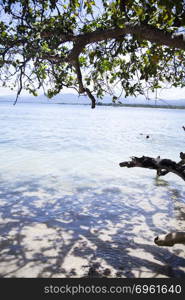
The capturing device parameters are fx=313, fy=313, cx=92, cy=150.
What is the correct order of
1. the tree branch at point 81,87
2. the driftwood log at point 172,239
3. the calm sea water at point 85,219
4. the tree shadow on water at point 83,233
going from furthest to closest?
the tree branch at point 81,87 < the calm sea water at point 85,219 < the tree shadow on water at point 83,233 < the driftwood log at point 172,239

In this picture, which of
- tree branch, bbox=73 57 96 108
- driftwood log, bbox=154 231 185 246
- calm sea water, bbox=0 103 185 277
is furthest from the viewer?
tree branch, bbox=73 57 96 108

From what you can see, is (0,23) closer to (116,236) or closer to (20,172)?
(116,236)

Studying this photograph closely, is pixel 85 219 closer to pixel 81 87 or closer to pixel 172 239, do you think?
pixel 81 87

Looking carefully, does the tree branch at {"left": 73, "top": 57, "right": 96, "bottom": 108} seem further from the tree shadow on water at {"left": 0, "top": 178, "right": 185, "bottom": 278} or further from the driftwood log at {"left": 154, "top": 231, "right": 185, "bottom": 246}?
the driftwood log at {"left": 154, "top": 231, "right": 185, "bottom": 246}

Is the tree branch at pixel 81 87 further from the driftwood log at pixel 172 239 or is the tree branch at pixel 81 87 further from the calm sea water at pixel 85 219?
the driftwood log at pixel 172 239

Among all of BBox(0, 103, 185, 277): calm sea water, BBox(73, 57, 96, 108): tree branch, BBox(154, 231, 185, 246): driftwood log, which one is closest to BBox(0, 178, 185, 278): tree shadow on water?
BBox(0, 103, 185, 277): calm sea water

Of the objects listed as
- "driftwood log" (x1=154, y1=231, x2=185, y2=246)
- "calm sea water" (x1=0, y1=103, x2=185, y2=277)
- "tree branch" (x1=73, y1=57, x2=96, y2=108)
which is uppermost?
"tree branch" (x1=73, y1=57, x2=96, y2=108)

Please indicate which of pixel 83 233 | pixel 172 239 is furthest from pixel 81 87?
pixel 172 239

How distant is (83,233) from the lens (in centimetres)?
738

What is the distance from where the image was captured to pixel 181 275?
551 cm

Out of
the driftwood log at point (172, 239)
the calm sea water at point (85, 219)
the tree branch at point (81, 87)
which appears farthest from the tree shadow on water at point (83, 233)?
the tree branch at point (81, 87)

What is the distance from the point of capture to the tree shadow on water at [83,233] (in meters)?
5.66

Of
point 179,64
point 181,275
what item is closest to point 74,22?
point 179,64

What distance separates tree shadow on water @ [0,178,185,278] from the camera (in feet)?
18.6
